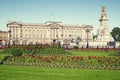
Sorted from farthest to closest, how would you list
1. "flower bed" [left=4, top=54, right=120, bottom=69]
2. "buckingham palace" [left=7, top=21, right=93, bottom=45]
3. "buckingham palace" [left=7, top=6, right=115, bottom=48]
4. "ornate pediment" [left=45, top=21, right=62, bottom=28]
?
1. "ornate pediment" [left=45, top=21, right=62, bottom=28]
2. "buckingham palace" [left=7, top=21, right=93, bottom=45]
3. "buckingham palace" [left=7, top=6, right=115, bottom=48]
4. "flower bed" [left=4, top=54, right=120, bottom=69]

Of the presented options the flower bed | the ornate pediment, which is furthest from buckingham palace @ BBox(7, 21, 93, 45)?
the flower bed

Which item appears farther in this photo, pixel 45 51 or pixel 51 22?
pixel 51 22

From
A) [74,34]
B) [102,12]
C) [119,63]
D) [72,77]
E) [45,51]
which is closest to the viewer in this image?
[72,77]

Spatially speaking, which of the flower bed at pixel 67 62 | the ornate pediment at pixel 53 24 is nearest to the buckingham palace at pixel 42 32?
the ornate pediment at pixel 53 24

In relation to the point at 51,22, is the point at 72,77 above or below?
below

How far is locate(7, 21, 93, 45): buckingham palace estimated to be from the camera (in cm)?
13812

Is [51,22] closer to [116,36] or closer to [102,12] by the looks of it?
[116,36]

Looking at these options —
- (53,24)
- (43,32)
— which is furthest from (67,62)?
(43,32)

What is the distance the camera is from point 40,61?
23125mm

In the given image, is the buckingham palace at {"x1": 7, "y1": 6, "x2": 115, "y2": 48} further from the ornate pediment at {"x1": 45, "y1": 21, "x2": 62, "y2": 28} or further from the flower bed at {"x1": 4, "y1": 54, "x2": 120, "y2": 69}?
the flower bed at {"x1": 4, "y1": 54, "x2": 120, "y2": 69}

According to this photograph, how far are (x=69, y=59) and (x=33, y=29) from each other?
118794 millimetres

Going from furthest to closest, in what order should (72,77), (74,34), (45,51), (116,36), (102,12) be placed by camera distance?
(74,34), (116,36), (102,12), (45,51), (72,77)

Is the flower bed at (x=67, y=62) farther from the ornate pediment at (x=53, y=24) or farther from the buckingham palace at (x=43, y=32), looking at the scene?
the ornate pediment at (x=53, y=24)

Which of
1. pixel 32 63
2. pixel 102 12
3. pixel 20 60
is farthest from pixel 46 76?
pixel 102 12
